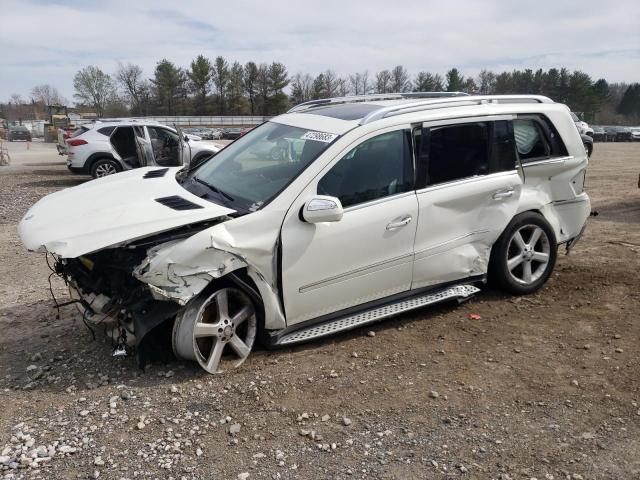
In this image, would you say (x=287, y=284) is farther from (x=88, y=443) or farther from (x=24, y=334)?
(x=24, y=334)

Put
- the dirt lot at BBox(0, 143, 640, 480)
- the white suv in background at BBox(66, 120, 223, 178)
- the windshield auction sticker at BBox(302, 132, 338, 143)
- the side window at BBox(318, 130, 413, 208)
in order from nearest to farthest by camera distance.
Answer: the dirt lot at BBox(0, 143, 640, 480) → the side window at BBox(318, 130, 413, 208) → the windshield auction sticker at BBox(302, 132, 338, 143) → the white suv in background at BBox(66, 120, 223, 178)

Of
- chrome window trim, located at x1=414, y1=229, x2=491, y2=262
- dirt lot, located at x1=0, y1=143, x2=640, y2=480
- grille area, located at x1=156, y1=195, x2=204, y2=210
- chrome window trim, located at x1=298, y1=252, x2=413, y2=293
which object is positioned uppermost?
grille area, located at x1=156, y1=195, x2=204, y2=210

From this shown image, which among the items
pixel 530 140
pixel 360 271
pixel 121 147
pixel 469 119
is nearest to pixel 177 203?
pixel 360 271

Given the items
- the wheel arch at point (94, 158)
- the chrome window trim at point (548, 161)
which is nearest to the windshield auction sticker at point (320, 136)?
the chrome window trim at point (548, 161)

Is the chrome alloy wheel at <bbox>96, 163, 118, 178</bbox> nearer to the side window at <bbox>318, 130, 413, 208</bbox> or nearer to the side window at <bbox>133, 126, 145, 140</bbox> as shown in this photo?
the side window at <bbox>133, 126, 145, 140</bbox>

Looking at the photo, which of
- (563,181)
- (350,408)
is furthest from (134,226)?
(563,181)

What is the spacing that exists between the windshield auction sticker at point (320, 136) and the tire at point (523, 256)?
6.16 ft

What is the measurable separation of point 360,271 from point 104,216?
185 cm

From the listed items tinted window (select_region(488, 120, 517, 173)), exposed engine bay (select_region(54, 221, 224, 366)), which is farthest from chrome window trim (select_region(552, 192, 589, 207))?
exposed engine bay (select_region(54, 221, 224, 366))

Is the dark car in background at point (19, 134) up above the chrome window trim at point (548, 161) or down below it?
below

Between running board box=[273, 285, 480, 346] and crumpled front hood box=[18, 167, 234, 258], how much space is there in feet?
3.39

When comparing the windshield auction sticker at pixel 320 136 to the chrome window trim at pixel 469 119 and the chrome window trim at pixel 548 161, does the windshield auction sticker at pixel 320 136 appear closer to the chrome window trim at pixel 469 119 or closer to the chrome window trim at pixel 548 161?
the chrome window trim at pixel 469 119

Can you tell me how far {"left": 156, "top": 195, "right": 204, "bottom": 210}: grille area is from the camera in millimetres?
3703

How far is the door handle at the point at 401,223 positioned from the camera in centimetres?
409
